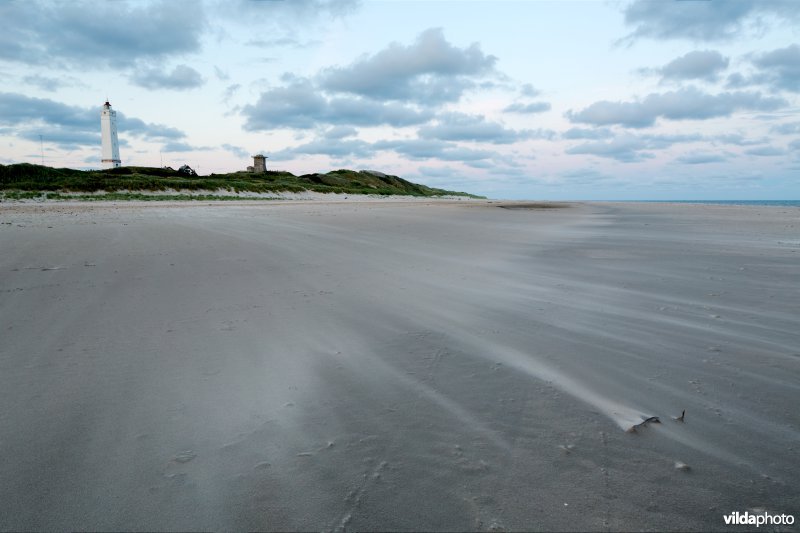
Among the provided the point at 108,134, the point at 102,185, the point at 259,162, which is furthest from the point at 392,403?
the point at 108,134

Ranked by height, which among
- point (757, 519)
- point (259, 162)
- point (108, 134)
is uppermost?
point (108, 134)

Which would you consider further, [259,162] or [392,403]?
[259,162]

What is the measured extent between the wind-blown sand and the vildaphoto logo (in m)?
0.03

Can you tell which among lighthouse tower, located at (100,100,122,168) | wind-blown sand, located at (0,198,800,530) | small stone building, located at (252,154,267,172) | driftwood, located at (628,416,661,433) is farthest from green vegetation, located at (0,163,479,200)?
driftwood, located at (628,416,661,433)

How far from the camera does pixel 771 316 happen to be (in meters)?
3.28

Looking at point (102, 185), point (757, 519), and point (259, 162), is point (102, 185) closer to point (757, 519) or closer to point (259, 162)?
point (757, 519)

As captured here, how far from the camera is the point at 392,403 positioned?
6.55 ft

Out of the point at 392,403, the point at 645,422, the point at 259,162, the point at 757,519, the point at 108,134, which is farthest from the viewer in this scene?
the point at 259,162

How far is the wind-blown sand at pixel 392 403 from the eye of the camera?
1366 millimetres

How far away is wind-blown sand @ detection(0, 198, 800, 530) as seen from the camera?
4.48 feet

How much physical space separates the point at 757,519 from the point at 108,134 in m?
78.9

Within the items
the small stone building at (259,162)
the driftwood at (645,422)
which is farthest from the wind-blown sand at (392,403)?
the small stone building at (259,162)

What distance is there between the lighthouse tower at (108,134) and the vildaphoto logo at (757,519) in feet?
255

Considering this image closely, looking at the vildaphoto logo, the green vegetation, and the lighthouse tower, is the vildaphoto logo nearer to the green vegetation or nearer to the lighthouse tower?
the green vegetation
